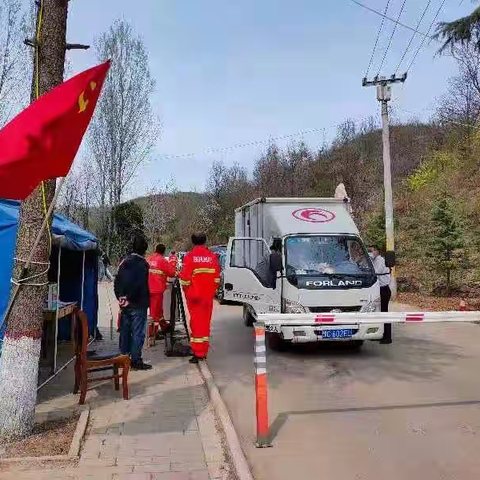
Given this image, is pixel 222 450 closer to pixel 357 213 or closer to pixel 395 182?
pixel 357 213

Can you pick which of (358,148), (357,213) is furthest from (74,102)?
(358,148)

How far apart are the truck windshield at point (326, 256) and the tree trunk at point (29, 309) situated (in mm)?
5221

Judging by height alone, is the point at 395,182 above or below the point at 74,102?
above

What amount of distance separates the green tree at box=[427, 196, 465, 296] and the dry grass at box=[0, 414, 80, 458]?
50.4 ft

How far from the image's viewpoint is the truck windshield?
9.91 m

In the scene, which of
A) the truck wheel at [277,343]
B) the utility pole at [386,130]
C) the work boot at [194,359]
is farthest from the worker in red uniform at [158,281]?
the utility pole at [386,130]

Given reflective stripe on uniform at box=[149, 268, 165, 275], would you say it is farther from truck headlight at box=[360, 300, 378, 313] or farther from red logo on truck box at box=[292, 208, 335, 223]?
truck headlight at box=[360, 300, 378, 313]

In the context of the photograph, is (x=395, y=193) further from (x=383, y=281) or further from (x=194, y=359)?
(x=194, y=359)

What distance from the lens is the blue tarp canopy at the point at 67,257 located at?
6453mm

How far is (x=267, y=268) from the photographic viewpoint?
34.5 ft

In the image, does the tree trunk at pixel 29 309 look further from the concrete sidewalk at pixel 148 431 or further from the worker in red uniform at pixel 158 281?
the worker in red uniform at pixel 158 281

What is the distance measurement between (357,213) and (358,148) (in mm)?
7483

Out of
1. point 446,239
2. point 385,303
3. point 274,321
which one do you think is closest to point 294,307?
point 385,303

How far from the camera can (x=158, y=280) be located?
10.9 metres
